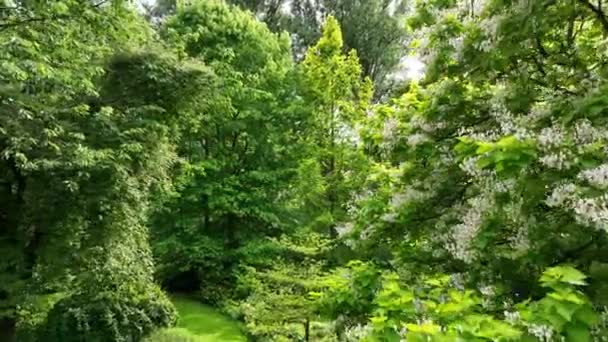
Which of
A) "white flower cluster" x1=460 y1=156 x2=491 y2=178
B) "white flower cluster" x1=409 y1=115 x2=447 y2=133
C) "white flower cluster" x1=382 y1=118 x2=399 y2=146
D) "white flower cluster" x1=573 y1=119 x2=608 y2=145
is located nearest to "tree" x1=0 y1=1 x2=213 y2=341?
"white flower cluster" x1=382 y1=118 x2=399 y2=146

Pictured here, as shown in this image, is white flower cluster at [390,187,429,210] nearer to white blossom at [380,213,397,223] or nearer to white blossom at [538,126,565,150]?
white blossom at [380,213,397,223]

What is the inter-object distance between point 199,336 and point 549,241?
9.80 metres

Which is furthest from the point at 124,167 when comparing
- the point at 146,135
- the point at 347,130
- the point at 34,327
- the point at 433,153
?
the point at 433,153

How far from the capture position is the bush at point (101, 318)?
32.2 feet

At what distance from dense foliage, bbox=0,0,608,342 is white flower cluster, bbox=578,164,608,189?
12 mm

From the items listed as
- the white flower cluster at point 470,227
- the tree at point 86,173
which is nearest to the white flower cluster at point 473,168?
the white flower cluster at point 470,227

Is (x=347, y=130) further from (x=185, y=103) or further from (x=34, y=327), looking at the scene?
(x=34, y=327)

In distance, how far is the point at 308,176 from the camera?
11.2 m

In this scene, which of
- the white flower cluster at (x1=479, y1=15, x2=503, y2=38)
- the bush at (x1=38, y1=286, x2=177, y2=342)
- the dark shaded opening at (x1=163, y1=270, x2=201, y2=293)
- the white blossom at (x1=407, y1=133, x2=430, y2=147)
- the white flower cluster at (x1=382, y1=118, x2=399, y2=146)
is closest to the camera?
the white flower cluster at (x1=479, y1=15, x2=503, y2=38)

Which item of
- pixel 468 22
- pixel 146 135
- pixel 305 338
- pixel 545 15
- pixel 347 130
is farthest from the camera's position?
pixel 347 130

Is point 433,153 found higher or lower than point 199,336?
higher

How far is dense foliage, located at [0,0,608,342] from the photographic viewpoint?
3.01 meters

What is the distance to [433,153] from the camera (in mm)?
4324

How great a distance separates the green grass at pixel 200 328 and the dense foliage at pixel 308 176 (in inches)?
8.8
